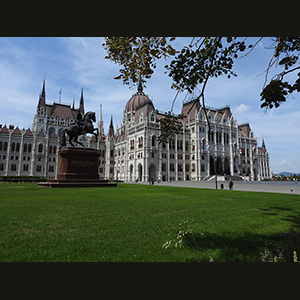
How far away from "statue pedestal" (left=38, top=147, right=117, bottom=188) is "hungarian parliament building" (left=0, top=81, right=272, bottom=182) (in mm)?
34695

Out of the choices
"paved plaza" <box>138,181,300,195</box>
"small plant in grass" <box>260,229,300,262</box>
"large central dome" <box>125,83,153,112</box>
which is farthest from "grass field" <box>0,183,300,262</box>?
"large central dome" <box>125,83,153,112</box>

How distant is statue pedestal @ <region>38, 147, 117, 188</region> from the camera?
2372cm

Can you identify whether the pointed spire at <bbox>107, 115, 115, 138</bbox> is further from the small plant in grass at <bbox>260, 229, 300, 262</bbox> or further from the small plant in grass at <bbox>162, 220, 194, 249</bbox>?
the small plant in grass at <bbox>260, 229, 300, 262</bbox>

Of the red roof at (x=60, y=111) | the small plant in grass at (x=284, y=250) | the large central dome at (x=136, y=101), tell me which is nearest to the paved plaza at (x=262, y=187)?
the small plant in grass at (x=284, y=250)

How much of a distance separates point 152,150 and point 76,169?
1656 inches

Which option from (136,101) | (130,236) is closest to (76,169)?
(130,236)

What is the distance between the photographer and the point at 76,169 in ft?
79.9

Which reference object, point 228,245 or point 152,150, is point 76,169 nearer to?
point 228,245

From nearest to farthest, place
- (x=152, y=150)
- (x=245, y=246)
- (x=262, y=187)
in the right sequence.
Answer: (x=245, y=246)
(x=262, y=187)
(x=152, y=150)

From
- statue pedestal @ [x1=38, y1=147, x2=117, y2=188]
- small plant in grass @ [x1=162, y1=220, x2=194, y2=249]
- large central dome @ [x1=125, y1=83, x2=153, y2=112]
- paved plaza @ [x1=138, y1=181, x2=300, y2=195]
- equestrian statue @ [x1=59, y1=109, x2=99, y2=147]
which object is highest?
large central dome @ [x1=125, y1=83, x2=153, y2=112]

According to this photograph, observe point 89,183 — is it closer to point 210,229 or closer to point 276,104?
point 210,229

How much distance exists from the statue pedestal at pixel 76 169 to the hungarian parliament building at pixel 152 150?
34.7 m

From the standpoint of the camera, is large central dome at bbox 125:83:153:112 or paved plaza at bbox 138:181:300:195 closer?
paved plaza at bbox 138:181:300:195
